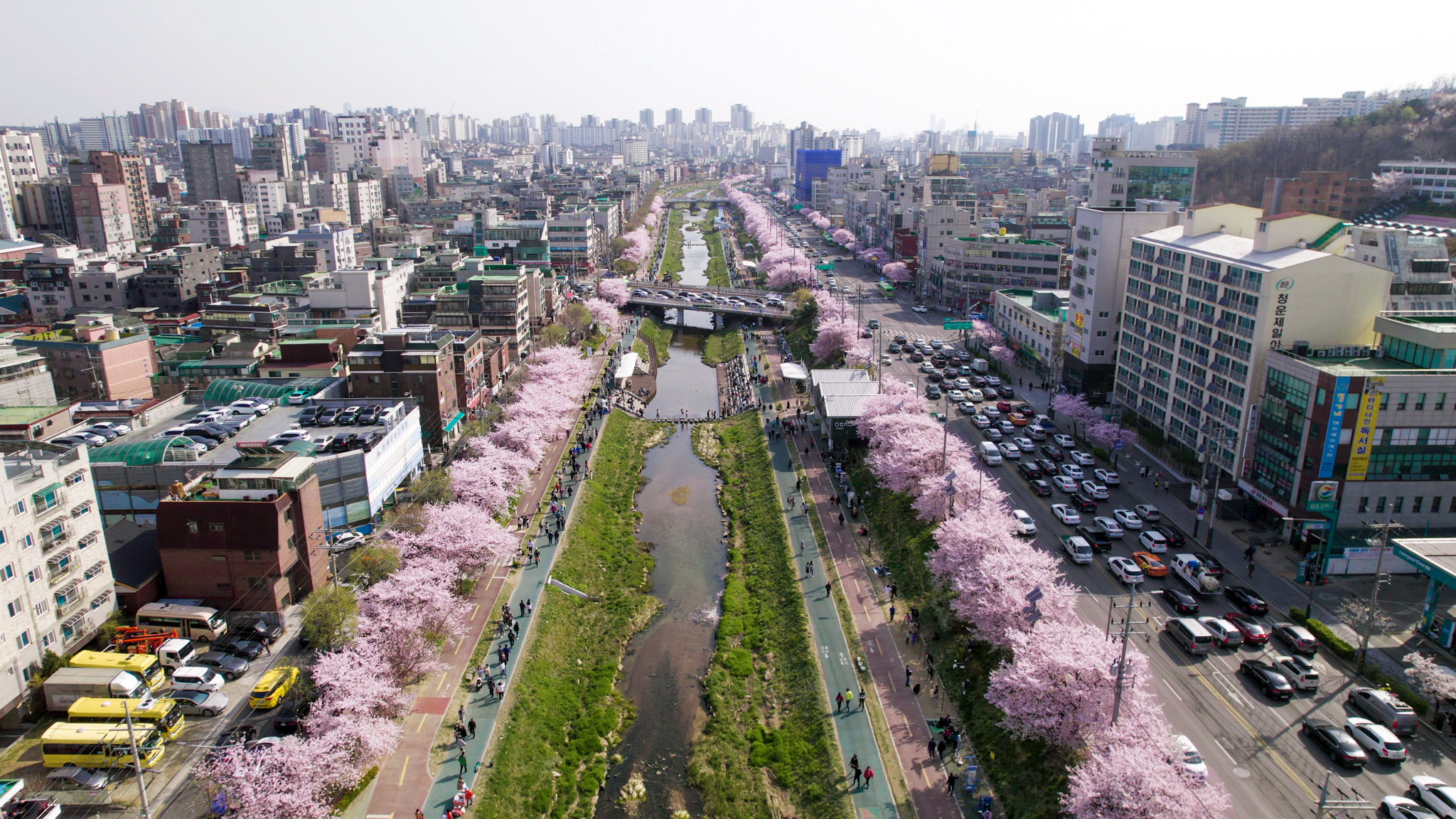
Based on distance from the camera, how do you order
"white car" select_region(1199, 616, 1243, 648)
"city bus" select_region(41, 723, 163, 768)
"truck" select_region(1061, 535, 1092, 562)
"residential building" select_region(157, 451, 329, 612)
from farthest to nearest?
"truck" select_region(1061, 535, 1092, 562)
"residential building" select_region(157, 451, 329, 612)
"white car" select_region(1199, 616, 1243, 648)
"city bus" select_region(41, 723, 163, 768)

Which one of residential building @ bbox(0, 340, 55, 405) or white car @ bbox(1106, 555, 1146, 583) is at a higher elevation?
residential building @ bbox(0, 340, 55, 405)

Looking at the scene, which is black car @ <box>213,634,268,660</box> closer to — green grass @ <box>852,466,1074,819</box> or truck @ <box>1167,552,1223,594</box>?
green grass @ <box>852,466,1074,819</box>

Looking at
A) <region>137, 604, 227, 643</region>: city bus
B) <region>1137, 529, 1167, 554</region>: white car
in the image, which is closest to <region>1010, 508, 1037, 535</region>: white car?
<region>1137, 529, 1167, 554</region>: white car

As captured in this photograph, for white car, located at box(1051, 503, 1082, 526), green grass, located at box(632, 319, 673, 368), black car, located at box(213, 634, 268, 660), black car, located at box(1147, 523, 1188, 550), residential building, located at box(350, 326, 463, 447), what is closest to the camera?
black car, located at box(213, 634, 268, 660)

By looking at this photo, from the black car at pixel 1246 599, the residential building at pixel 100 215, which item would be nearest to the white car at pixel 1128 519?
the black car at pixel 1246 599

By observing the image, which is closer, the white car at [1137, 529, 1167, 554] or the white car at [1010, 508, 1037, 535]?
the white car at [1137, 529, 1167, 554]

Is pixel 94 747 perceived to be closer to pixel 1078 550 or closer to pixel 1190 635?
pixel 1190 635

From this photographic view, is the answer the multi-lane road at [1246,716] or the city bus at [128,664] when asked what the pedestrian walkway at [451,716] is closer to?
the city bus at [128,664]
